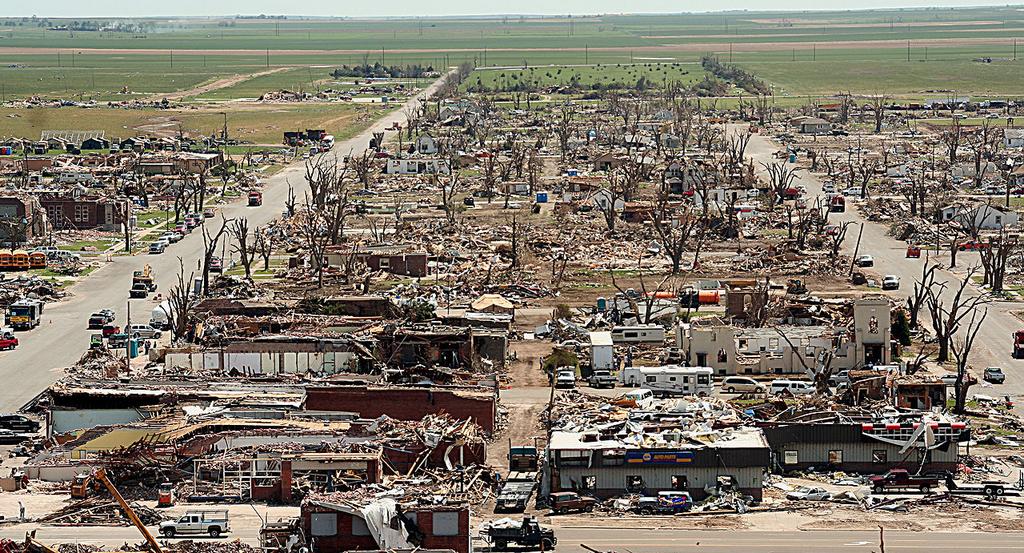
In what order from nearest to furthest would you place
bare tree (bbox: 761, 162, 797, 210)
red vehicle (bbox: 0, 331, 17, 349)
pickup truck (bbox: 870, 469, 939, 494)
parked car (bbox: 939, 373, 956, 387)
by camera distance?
pickup truck (bbox: 870, 469, 939, 494), parked car (bbox: 939, 373, 956, 387), red vehicle (bbox: 0, 331, 17, 349), bare tree (bbox: 761, 162, 797, 210)

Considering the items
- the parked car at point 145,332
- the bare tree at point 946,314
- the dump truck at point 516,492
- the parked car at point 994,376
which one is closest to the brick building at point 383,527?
the dump truck at point 516,492

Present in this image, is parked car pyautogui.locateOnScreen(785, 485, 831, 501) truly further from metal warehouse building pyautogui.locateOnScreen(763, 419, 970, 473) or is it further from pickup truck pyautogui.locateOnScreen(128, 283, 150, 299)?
pickup truck pyautogui.locateOnScreen(128, 283, 150, 299)

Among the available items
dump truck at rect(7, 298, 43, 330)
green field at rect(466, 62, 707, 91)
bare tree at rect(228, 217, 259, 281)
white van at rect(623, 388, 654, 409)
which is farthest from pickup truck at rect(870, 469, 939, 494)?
green field at rect(466, 62, 707, 91)

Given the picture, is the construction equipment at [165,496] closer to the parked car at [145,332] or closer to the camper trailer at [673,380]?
the camper trailer at [673,380]

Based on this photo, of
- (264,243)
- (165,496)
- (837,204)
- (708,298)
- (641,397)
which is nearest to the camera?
(165,496)

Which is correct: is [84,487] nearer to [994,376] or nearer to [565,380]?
[565,380]

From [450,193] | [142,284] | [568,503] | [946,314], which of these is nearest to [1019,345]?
[946,314]
